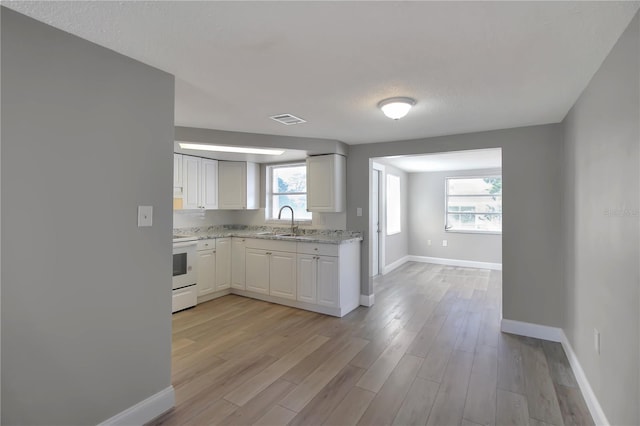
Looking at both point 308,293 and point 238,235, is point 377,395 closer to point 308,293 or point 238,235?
point 308,293

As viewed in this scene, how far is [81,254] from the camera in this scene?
5.48ft

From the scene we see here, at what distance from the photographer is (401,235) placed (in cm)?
733

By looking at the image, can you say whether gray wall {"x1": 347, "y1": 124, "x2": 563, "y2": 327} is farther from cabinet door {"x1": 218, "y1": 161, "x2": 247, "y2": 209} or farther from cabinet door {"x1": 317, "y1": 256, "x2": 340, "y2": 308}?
cabinet door {"x1": 218, "y1": 161, "x2": 247, "y2": 209}

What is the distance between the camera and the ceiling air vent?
297cm

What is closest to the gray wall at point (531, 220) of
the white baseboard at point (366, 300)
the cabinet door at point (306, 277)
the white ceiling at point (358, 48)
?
the white ceiling at point (358, 48)

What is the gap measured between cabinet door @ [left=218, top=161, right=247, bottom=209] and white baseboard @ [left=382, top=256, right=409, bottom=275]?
3.14 meters

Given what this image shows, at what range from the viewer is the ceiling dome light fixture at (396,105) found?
2.43m

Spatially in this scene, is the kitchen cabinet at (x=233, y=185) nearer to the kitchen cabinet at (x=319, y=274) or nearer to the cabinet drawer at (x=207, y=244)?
the cabinet drawer at (x=207, y=244)

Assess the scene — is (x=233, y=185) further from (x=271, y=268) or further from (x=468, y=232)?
(x=468, y=232)

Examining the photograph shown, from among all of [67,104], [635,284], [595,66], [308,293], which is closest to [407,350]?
[308,293]

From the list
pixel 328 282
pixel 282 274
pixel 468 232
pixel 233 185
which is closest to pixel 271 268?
pixel 282 274

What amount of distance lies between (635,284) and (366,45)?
1.75m

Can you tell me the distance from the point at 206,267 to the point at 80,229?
9.37 feet

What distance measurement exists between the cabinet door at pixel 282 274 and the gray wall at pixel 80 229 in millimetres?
2162
